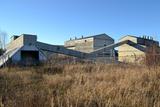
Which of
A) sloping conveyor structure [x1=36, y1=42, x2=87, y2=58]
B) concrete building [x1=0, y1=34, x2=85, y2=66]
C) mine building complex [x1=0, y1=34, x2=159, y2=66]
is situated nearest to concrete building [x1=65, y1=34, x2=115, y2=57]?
mine building complex [x1=0, y1=34, x2=159, y2=66]

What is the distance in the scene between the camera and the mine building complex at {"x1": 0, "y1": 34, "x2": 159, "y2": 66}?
97.9 feet

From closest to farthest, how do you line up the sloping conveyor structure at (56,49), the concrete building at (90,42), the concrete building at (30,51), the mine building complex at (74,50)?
the mine building complex at (74,50) < the concrete building at (30,51) < the sloping conveyor structure at (56,49) < the concrete building at (90,42)

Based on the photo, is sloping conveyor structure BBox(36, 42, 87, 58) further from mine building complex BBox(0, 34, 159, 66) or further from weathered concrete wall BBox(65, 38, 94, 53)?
weathered concrete wall BBox(65, 38, 94, 53)

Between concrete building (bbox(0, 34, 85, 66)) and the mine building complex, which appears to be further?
concrete building (bbox(0, 34, 85, 66))

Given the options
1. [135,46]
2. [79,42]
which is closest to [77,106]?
[135,46]

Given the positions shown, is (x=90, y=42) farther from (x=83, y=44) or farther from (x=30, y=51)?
(x=30, y=51)

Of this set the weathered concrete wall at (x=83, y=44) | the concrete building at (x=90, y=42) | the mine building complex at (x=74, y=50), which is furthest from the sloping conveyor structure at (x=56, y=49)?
the weathered concrete wall at (x=83, y=44)

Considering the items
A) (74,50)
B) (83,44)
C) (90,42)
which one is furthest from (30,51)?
(83,44)

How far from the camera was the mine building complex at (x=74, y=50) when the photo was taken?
97.9 ft

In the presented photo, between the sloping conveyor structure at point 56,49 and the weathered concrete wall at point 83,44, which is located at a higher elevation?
the weathered concrete wall at point 83,44

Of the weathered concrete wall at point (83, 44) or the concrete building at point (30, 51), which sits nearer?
Answer: the concrete building at point (30, 51)

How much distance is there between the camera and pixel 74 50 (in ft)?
Answer: 127

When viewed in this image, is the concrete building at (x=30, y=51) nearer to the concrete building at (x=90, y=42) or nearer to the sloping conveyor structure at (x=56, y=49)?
the sloping conveyor structure at (x=56, y=49)

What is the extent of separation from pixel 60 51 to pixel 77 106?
109 feet
